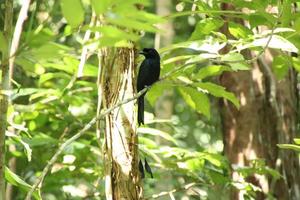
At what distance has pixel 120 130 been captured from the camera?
1.91 meters

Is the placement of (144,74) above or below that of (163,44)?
below

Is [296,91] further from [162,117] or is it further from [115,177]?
[115,177]

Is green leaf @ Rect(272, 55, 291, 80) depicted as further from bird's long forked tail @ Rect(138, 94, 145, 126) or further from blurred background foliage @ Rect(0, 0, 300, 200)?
bird's long forked tail @ Rect(138, 94, 145, 126)

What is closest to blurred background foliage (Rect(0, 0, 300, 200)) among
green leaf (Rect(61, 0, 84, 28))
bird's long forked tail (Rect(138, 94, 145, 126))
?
→ green leaf (Rect(61, 0, 84, 28))

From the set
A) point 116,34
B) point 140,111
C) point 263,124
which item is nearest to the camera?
point 116,34

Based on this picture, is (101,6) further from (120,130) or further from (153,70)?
(153,70)

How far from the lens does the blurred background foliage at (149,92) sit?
1052 mm

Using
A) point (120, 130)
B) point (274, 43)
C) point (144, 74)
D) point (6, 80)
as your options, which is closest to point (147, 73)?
point (144, 74)

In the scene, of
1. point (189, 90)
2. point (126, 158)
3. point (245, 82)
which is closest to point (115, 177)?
point (126, 158)

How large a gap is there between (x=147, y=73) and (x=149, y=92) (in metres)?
0.21

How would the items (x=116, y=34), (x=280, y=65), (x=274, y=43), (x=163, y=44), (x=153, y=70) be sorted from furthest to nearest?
1. (x=163, y=44)
2. (x=280, y=65)
3. (x=153, y=70)
4. (x=274, y=43)
5. (x=116, y=34)

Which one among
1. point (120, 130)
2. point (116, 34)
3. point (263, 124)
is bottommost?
point (263, 124)

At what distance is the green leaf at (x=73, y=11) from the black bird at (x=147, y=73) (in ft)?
3.73

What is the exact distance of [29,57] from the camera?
107cm
